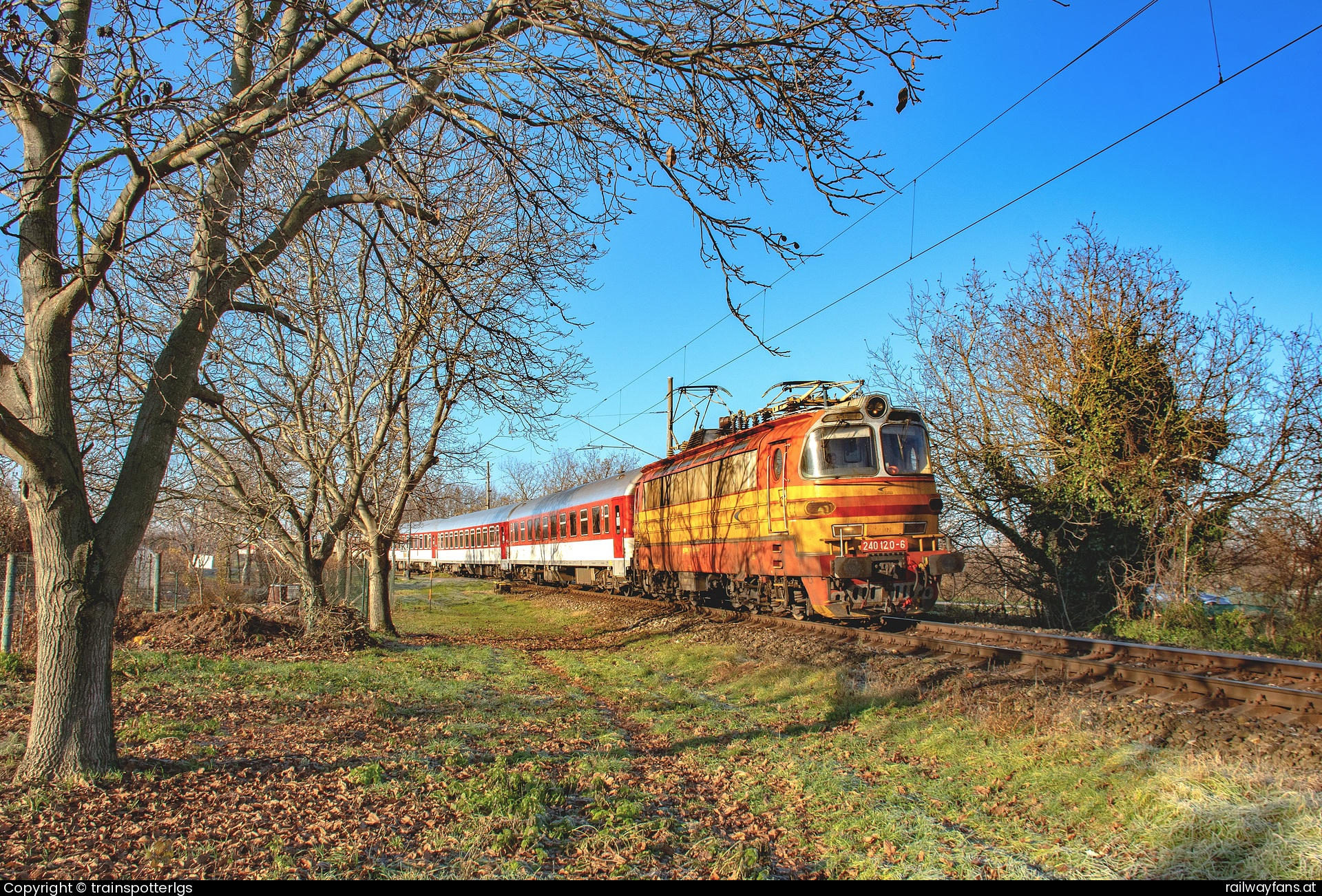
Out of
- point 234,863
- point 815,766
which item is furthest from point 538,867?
point 815,766

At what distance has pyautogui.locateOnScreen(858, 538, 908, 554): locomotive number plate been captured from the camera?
1073 centimetres

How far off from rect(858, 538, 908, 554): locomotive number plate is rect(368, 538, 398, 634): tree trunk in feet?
28.6

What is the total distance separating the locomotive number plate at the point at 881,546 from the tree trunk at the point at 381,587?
8.71 meters

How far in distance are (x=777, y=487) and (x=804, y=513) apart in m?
0.88

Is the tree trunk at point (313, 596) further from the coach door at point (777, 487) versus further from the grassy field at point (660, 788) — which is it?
the coach door at point (777, 487)

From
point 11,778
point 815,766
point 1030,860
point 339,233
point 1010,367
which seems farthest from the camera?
point 1010,367

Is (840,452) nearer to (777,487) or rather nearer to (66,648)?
(777,487)

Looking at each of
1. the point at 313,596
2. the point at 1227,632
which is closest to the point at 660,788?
the point at 313,596

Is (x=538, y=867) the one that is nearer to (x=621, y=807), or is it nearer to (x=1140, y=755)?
(x=621, y=807)

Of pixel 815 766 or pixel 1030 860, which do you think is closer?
pixel 1030 860

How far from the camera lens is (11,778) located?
15.7ft

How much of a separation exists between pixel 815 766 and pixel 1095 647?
20.0ft

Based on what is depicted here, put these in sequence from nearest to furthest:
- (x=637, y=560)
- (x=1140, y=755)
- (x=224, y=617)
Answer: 1. (x=1140, y=755)
2. (x=224, y=617)
3. (x=637, y=560)

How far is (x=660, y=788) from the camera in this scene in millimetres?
5379
